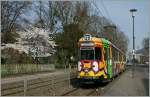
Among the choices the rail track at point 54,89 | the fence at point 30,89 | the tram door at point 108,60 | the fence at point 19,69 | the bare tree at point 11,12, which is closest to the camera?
the fence at point 30,89

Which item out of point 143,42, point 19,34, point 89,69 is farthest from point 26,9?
point 143,42

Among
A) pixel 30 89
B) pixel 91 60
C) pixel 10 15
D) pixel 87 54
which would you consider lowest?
pixel 30 89

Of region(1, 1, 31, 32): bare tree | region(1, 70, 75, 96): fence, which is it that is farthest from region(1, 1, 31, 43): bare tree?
region(1, 70, 75, 96): fence

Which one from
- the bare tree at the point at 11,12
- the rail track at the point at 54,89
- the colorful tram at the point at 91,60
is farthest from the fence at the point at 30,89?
the bare tree at the point at 11,12

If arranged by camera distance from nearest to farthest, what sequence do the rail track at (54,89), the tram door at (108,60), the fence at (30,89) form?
the fence at (30,89), the rail track at (54,89), the tram door at (108,60)

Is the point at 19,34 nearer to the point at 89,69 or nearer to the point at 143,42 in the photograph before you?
the point at 89,69

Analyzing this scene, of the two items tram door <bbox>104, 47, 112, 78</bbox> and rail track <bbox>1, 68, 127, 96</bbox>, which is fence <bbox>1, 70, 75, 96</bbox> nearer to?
rail track <bbox>1, 68, 127, 96</bbox>

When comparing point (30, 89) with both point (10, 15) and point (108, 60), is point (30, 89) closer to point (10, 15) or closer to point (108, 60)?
point (108, 60)

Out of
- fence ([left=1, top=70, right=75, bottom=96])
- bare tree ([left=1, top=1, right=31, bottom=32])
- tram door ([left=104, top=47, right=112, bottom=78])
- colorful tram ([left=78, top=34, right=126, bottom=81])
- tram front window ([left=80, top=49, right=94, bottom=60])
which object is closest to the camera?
fence ([left=1, top=70, right=75, bottom=96])

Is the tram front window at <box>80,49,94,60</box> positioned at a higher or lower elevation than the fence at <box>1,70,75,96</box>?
higher

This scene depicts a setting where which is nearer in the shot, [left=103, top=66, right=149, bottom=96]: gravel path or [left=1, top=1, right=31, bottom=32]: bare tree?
[left=103, top=66, right=149, bottom=96]: gravel path

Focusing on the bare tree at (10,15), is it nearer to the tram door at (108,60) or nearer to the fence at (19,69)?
the fence at (19,69)

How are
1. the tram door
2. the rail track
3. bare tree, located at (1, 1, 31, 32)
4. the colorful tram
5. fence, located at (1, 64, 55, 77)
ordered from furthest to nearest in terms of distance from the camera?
bare tree, located at (1, 1, 31, 32) < fence, located at (1, 64, 55, 77) < the tram door < the colorful tram < the rail track

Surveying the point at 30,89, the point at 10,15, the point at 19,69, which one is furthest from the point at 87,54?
the point at 10,15
